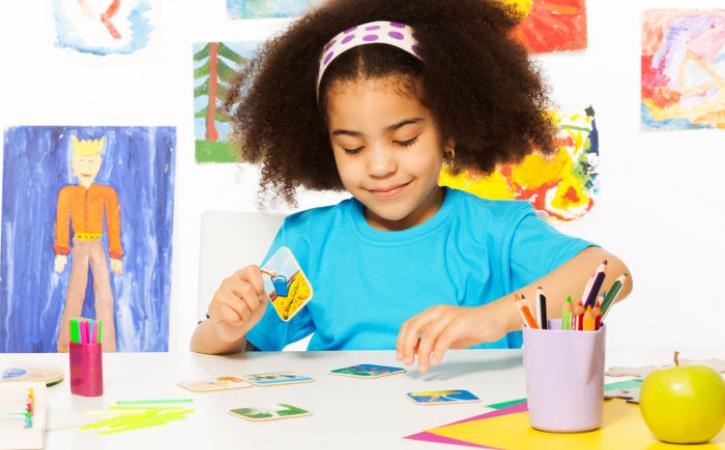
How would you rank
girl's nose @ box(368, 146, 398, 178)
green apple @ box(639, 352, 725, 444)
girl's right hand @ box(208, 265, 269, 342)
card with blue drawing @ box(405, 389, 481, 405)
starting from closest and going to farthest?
green apple @ box(639, 352, 725, 444)
card with blue drawing @ box(405, 389, 481, 405)
girl's right hand @ box(208, 265, 269, 342)
girl's nose @ box(368, 146, 398, 178)

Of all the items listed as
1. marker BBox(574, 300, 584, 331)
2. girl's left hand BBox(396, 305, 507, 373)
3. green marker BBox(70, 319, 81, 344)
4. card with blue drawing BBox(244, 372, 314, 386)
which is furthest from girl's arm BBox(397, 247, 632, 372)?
green marker BBox(70, 319, 81, 344)

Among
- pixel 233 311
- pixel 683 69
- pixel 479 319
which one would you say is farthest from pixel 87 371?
pixel 683 69

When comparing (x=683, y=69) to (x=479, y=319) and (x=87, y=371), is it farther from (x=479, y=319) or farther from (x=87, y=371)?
(x=87, y=371)

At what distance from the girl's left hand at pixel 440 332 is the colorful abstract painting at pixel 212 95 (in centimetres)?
128

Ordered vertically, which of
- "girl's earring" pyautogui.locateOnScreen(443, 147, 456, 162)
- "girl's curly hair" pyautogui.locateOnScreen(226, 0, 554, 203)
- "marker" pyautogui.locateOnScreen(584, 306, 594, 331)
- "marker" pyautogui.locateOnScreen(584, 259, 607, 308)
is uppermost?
"girl's curly hair" pyautogui.locateOnScreen(226, 0, 554, 203)

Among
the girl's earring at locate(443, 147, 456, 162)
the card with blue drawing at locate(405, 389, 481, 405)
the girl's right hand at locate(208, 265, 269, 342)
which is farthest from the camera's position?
the girl's earring at locate(443, 147, 456, 162)

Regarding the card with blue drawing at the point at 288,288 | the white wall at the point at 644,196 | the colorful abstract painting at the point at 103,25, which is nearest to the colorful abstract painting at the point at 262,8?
the white wall at the point at 644,196

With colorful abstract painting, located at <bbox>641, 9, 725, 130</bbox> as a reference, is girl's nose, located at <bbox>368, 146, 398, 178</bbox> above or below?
below

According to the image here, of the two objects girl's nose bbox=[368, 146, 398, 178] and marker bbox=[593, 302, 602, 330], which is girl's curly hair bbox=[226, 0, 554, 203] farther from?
marker bbox=[593, 302, 602, 330]

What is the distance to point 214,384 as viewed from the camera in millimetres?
927

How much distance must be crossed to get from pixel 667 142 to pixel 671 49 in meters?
0.21

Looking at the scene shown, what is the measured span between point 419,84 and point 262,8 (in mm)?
932

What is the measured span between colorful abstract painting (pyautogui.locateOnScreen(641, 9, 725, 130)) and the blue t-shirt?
0.87 metres

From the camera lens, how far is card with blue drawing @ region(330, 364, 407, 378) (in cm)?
98
